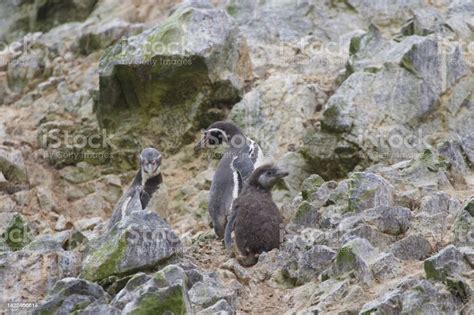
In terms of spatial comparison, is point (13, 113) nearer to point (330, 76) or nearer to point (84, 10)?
point (84, 10)

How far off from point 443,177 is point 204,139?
4257 mm

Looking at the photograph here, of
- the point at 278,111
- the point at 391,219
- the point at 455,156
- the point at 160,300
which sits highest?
the point at 160,300

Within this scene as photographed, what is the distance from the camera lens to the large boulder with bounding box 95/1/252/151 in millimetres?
17984

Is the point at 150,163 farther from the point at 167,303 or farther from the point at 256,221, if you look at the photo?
the point at 167,303

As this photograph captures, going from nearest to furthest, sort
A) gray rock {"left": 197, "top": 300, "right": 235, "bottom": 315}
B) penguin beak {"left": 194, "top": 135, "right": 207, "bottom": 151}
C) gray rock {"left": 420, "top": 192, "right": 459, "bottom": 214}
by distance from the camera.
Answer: gray rock {"left": 197, "top": 300, "right": 235, "bottom": 315} → gray rock {"left": 420, "top": 192, "right": 459, "bottom": 214} → penguin beak {"left": 194, "top": 135, "right": 207, "bottom": 151}

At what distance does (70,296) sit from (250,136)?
7.81m

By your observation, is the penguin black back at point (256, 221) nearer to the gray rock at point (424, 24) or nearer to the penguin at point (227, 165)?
the penguin at point (227, 165)

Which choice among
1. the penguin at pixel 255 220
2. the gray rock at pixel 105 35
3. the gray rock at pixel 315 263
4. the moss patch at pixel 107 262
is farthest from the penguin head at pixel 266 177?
the gray rock at pixel 105 35

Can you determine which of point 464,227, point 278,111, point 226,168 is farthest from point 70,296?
point 278,111

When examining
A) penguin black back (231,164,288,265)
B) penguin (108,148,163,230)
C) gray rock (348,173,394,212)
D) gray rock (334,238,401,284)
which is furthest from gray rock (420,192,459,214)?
penguin (108,148,163,230)

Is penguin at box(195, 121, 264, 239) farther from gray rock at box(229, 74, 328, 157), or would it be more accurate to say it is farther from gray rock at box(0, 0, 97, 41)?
gray rock at box(0, 0, 97, 41)

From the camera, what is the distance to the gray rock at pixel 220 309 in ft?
32.1

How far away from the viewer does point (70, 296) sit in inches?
395

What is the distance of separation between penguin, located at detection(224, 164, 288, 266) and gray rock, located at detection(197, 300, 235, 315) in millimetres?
1895
